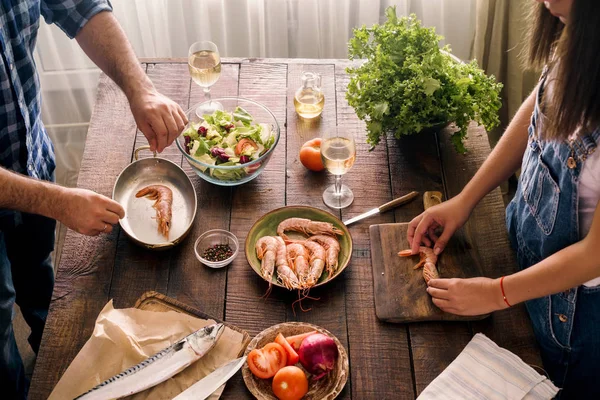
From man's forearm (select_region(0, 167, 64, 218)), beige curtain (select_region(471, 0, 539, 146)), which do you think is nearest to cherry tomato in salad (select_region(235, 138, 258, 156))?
man's forearm (select_region(0, 167, 64, 218))

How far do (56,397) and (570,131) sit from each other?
4.07 ft

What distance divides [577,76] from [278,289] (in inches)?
33.3

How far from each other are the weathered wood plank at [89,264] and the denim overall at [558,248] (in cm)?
109

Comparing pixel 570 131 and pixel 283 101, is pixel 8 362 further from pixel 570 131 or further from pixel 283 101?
pixel 570 131

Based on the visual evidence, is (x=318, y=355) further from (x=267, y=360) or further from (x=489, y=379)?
(x=489, y=379)

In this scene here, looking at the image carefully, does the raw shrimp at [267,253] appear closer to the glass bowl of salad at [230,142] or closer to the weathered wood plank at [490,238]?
the glass bowl of salad at [230,142]

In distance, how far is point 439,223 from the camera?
1673mm

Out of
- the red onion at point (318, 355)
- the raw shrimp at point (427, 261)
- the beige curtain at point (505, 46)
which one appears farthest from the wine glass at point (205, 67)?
the beige curtain at point (505, 46)

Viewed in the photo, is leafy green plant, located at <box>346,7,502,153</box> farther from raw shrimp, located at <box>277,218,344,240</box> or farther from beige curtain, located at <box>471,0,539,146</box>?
beige curtain, located at <box>471,0,539,146</box>

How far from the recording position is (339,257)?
165cm

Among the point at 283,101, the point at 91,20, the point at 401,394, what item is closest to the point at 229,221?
the point at 283,101

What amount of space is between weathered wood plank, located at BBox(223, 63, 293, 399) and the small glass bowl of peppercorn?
27mm

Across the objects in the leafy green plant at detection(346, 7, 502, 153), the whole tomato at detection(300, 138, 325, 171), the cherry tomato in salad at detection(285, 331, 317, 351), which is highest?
the leafy green plant at detection(346, 7, 502, 153)

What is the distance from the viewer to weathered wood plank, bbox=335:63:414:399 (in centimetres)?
142
